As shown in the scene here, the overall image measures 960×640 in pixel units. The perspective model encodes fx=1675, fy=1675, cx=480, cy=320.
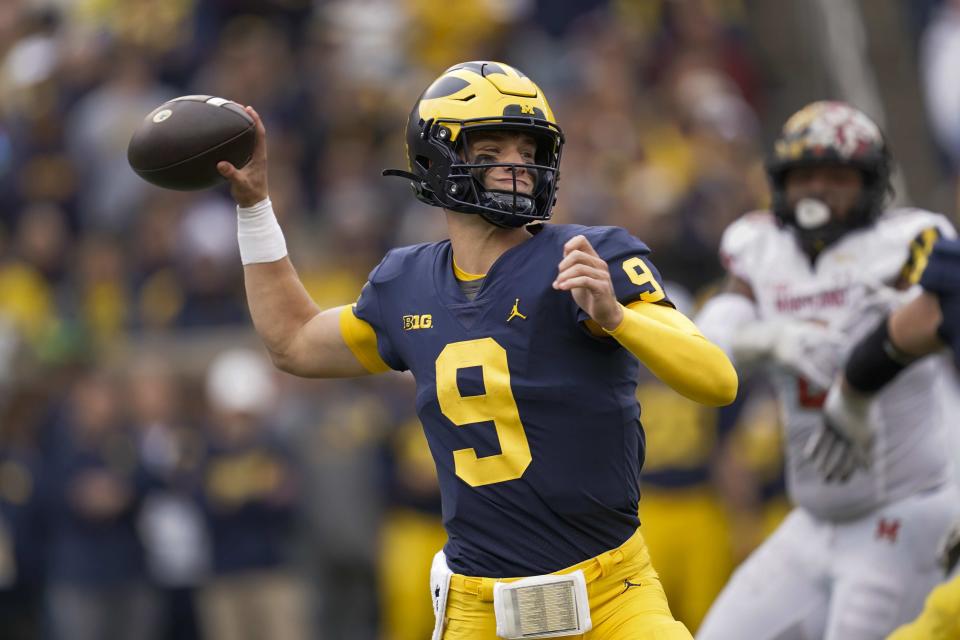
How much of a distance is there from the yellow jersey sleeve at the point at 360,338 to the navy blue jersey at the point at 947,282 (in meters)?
1.56

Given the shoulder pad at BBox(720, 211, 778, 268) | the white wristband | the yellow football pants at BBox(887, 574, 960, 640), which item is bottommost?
the yellow football pants at BBox(887, 574, 960, 640)

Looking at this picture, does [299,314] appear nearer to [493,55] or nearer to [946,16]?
[493,55]

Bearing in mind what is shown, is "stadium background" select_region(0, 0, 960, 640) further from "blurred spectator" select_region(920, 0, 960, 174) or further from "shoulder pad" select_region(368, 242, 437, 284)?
"shoulder pad" select_region(368, 242, 437, 284)

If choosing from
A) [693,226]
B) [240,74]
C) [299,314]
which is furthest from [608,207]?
[299,314]

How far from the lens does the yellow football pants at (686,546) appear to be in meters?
9.21

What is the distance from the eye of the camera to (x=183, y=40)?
453 inches

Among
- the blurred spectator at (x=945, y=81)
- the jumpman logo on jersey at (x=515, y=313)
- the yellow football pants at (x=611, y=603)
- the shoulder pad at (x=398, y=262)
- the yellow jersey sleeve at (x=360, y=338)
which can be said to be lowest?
the blurred spectator at (x=945, y=81)

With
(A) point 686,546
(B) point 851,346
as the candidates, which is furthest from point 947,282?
(A) point 686,546

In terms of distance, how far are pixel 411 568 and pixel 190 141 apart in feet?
17.2

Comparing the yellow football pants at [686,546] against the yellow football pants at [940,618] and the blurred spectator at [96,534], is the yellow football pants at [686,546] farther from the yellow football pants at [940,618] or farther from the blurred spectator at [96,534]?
the yellow football pants at [940,618]

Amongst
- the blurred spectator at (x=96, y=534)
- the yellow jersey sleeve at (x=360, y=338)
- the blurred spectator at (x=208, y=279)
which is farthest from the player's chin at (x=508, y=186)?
the blurred spectator at (x=208, y=279)

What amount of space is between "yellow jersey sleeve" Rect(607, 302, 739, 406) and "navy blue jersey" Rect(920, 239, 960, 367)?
0.99m

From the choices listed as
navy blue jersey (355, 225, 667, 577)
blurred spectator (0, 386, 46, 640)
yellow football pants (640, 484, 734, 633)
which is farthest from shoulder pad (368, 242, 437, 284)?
blurred spectator (0, 386, 46, 640)

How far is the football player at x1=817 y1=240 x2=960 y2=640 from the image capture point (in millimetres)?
4668
